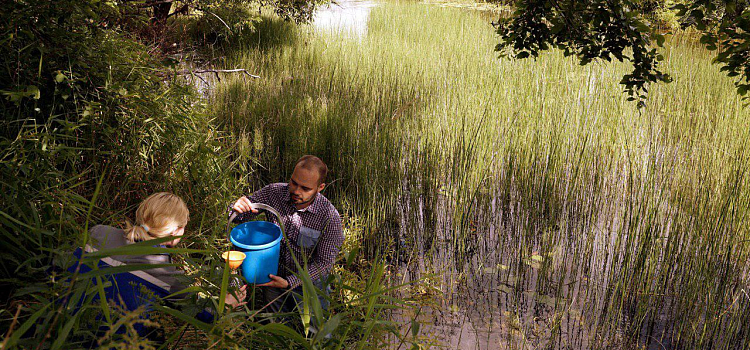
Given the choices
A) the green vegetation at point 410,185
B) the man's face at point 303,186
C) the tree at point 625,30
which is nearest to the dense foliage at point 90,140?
the green vegetation at point 410,185

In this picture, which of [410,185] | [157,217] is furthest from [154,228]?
[410,185]

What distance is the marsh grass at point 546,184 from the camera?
285 cm

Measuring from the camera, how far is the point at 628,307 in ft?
9.53

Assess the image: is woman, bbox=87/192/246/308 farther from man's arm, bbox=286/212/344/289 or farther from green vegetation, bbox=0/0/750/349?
man's arm, bbox=286/212/344/289

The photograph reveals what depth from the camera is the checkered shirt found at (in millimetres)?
2439

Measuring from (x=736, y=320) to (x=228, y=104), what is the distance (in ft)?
15.0

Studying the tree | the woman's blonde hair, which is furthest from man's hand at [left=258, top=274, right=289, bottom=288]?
the tree

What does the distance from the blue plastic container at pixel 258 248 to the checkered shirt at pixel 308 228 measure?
257 millimetres

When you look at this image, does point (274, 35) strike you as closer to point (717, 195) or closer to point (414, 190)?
point (414, 190)

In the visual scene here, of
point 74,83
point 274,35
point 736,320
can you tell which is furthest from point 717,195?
point 274,35

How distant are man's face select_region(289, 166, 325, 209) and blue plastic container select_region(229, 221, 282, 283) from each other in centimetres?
30

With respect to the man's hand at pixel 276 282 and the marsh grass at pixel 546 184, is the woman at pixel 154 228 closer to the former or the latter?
the man's hand at pixel 276 282

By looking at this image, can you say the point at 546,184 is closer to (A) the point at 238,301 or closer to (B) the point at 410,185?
(B) the point at 410,185

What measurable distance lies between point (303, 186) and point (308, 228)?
0.23 meters
